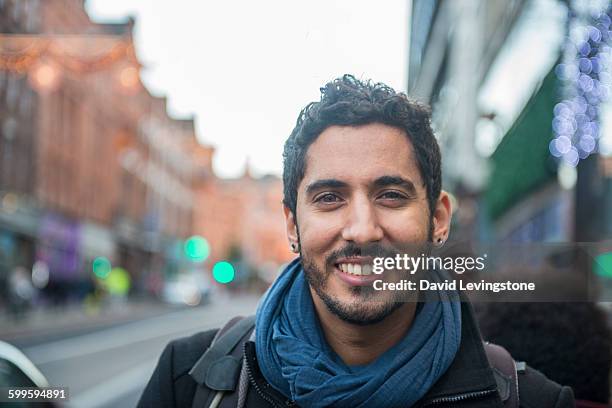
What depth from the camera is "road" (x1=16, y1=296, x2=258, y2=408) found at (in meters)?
2.49

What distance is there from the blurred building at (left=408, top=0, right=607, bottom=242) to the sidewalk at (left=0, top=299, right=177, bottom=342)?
133 centimetres

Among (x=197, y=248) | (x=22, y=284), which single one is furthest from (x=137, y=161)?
(x=22, y=284)

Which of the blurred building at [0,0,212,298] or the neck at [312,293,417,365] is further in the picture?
the blurred building at [0,0,212,298]

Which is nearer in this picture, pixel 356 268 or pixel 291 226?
pixel 356 268

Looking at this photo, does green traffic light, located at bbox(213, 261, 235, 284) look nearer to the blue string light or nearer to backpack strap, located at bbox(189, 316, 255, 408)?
backpack strap, located at bbox(189, 316, 255, 408)

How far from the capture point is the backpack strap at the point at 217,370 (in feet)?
5.31

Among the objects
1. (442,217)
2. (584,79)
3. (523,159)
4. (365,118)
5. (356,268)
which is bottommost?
(356,268)

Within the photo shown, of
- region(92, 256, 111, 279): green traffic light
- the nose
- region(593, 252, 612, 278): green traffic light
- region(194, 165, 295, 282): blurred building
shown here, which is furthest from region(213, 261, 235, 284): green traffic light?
region(92, 256, 111, 279): green traffic light

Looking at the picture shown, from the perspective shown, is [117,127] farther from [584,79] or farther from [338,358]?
[338,358]

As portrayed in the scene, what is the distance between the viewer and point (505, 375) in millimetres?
1601

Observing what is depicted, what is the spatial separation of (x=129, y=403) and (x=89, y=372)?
0.35 meters

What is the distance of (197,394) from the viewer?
5.38ft

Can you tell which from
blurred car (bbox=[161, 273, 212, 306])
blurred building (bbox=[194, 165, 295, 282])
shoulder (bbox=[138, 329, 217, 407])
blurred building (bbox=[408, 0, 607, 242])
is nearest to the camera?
shoulder (bbox=[138, 329, 217, 407])

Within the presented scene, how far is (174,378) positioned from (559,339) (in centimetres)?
89
